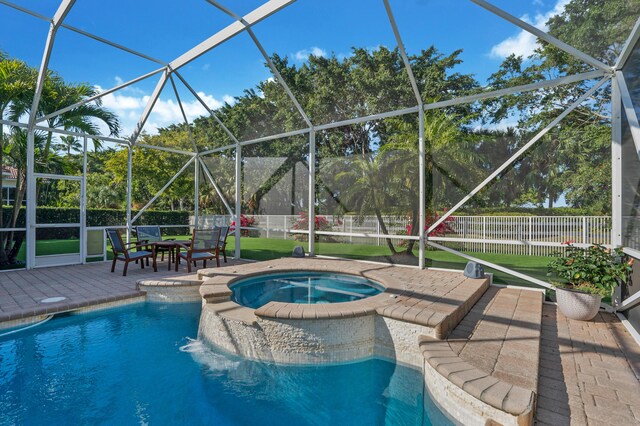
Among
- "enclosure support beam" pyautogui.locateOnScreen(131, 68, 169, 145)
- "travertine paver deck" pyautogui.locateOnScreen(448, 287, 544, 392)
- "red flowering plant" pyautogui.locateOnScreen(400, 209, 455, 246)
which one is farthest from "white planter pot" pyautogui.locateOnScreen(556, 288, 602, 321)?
"enclosure support beam" pyautogui.locateOnScreen(131, 68, 169, 145)

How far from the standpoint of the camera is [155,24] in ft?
21.1

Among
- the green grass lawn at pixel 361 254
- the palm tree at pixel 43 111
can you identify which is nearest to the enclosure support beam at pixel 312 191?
the green grass lawn at pixel 361 254

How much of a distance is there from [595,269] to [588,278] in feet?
0.48

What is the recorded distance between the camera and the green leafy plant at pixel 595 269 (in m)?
3.99

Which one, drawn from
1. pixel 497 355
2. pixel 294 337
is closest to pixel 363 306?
pixel 294 337

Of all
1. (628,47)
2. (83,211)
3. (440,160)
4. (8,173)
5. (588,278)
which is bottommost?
(588,278)

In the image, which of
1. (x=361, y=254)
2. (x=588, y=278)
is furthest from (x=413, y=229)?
(x=588, y=278)

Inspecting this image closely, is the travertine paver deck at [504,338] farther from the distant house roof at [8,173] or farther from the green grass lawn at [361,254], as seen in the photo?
the distant house roof at [8,173]

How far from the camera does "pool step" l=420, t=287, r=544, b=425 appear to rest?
2.21m

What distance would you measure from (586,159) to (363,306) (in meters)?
10.2

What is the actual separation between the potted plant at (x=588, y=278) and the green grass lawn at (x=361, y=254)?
288 cm

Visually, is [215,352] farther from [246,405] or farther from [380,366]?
[380,366]

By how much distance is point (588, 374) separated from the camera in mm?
2752

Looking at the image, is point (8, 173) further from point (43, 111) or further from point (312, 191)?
point (312, 191)
